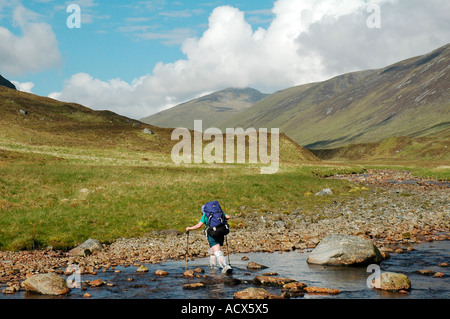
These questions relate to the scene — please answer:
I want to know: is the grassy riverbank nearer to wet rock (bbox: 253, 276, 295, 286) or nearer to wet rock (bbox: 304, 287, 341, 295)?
wet rock (bbox: 253, 276, 295, 286)

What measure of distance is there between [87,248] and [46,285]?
692 cm

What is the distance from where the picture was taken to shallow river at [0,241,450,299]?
45.1 feet

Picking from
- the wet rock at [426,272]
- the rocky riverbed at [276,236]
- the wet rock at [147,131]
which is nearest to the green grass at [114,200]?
the rocky riverbed at [276,236]

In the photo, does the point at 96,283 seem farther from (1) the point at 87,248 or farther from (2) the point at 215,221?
(1) the point at 87,248

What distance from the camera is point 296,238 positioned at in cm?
2381

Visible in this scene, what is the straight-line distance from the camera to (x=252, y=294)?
13.1 meters

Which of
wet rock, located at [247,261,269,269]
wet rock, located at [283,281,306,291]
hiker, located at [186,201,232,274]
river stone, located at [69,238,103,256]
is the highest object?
hiker, located at [186,201,232,274]

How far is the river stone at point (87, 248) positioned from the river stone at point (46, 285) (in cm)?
585

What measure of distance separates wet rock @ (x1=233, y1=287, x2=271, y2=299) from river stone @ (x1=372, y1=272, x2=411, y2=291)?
426 cm

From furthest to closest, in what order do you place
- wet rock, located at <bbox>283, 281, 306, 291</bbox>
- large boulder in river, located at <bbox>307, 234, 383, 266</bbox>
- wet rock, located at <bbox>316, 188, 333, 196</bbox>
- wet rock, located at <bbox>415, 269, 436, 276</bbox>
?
wet rock, located at <bbox>316, 188, 333, 196</bbox> < large boulder in river, located at <bbox>307, 234, 383, 266</bbox> < wet rock, located at <bbox>415, 269, 436, 276</bbox> < wet rock, located at <bbox>283, 281, 306, 291</bbox>

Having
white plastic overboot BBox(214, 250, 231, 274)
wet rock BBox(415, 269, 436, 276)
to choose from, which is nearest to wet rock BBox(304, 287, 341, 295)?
white plastic overboot BBox(214, 250, 231, 274)

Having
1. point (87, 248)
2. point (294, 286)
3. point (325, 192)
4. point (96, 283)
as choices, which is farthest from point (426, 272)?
point (325, 192)

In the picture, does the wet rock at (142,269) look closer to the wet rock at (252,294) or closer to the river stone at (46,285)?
the river stone at (46,285)
